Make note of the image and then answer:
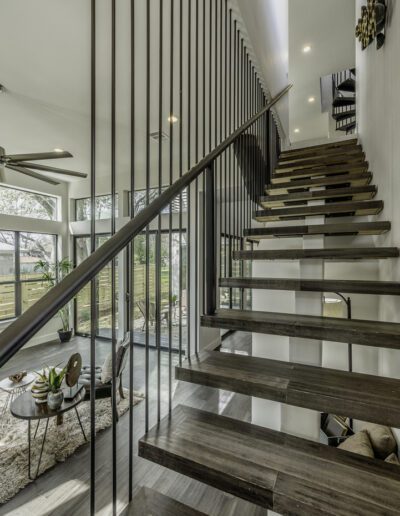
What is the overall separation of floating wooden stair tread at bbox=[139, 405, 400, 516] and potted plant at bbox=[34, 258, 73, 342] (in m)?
5.67

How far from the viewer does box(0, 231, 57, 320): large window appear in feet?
18.3

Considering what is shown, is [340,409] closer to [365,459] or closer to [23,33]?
[365,459]

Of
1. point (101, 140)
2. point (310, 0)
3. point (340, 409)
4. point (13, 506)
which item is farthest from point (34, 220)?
point (340, 409)

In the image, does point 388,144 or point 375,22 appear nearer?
point 388,144

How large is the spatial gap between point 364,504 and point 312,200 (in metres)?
2.09

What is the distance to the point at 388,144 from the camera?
79.7 inches

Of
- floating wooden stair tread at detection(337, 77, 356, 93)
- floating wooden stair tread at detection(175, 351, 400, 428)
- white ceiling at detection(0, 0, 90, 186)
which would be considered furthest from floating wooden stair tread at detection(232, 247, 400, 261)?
floating wooden stair tread at detection(337, 77, 356, 93)

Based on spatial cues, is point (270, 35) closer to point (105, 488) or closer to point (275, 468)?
point (275, 468)

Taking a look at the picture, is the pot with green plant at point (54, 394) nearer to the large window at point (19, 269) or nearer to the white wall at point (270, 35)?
the large window at point (19, 269)

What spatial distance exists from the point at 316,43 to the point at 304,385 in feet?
19.3

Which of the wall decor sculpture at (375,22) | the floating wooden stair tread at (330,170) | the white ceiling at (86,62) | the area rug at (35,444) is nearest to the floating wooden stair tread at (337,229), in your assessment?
the floating wooden stair tread at (330,170)

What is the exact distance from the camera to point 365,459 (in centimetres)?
100

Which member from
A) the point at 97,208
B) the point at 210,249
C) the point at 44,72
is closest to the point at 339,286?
the point at 210,249

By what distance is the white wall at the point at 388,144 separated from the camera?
69.8 inches
